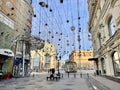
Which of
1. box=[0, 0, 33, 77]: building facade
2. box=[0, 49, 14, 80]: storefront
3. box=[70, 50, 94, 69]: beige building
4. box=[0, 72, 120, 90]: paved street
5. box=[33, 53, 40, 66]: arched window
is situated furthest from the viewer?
box=[33, 53, 40, 66]: arched window

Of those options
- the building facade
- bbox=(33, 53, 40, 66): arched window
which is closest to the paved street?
the building facade

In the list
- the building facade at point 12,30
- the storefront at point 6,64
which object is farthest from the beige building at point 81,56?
the storefront at point 6,64

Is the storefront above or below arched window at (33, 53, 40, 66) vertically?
below

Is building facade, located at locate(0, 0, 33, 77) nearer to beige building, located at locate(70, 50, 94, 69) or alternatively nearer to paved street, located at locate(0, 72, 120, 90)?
paved street, located at locate(0, 72, 120, 90)

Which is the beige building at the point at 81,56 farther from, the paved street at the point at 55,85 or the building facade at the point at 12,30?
the paved street at the point at 55,85

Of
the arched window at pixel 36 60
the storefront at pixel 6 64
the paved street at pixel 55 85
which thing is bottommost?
the paved street at pixel 55 85

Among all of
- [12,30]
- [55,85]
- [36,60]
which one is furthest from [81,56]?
[55,85]

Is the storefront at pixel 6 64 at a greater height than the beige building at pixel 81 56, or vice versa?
the beige building at pixel 81 56

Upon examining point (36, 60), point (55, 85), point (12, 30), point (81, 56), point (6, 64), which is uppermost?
point (12, 30)

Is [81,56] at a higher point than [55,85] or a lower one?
higher

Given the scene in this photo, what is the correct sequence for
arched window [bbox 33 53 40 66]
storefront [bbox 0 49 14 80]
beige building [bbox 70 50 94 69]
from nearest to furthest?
1. storefront [bbox 0 49 14 80]
2. beige building [bbox 70 50 94 69]
3. arched window [bbox 33 53 40 66]

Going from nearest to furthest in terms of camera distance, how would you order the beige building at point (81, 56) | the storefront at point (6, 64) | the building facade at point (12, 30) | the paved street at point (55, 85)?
the paved street at point (55, 85) < the storefront at point (6, 64) < the building facade at point (12, 30) < the beige building at point (81, 56)

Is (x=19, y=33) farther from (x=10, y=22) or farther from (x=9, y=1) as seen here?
(x=9, y=1)

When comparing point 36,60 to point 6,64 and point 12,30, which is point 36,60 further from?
point 6,64
